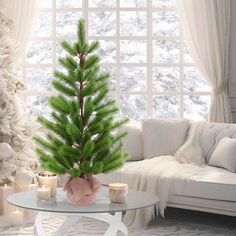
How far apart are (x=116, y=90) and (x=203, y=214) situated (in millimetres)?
1647

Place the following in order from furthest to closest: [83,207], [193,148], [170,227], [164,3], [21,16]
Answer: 1. [164,3]
2. [21,16]
3. [193,148]
4. [170,227]
5. [83,207]

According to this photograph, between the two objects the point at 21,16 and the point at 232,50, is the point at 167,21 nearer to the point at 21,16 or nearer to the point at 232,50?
the point at 232,50

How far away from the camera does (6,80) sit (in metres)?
4.64

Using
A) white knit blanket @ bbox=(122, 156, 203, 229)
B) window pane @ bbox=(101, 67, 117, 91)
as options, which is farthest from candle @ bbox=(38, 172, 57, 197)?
window pane @ bbox=(101, 67, 117, 91)

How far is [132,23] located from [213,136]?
1.62 m

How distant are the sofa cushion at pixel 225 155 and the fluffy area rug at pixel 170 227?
436mm

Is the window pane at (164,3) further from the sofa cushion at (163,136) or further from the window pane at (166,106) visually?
the sofa cushion at (163,136)

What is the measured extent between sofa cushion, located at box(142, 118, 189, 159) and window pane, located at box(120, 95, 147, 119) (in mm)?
813

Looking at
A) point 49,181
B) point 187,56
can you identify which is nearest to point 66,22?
point 187,56

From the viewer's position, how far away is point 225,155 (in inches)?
173

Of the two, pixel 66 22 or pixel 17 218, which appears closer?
pixel 17 218

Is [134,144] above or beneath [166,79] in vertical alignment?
beneath

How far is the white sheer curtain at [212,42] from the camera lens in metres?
5.45

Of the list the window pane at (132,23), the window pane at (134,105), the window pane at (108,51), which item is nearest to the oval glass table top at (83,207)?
the window pane at (134,105)
